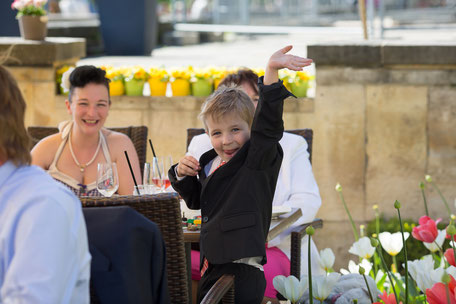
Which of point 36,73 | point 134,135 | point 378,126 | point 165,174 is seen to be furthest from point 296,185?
point 36,73

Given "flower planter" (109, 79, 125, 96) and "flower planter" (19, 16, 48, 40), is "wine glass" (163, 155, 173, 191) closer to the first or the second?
"flower planter" (109, 79, 125, 96)

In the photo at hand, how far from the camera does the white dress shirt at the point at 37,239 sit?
1.70 metres

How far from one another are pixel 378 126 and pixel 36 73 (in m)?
2.71

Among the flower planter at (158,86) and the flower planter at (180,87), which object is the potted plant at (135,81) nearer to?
the flower planter at (158,86)

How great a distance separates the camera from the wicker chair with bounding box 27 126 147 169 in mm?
4379

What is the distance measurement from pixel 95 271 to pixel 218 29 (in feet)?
34.0

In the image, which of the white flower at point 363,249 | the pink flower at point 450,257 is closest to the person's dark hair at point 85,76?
the white flower at point 363,249

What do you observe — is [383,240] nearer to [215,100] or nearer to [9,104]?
[215,100]

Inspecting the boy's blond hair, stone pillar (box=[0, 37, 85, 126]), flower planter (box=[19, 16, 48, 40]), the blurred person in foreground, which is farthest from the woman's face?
flower planter (box=[19, 16, 48, 40])

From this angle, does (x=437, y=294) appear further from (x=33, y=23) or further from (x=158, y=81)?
(x=33, y=23)

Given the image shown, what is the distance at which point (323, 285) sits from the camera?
244 cm

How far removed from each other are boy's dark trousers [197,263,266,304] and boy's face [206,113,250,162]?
42 cm

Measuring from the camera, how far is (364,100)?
550 cm

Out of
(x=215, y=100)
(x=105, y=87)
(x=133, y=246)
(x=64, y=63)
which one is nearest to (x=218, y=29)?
(x=64, y=63)
